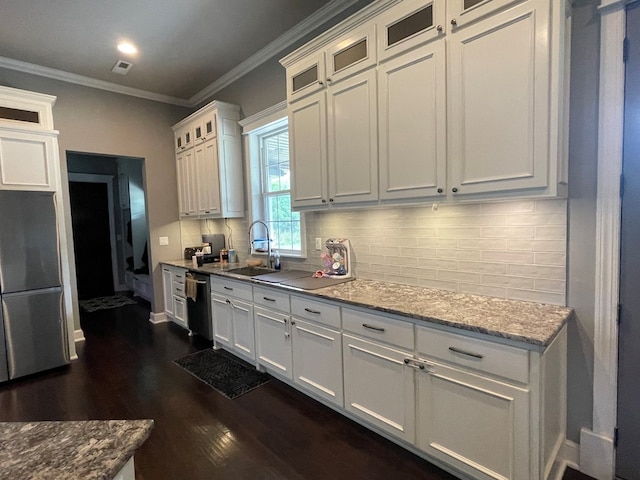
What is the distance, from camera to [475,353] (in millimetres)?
1570

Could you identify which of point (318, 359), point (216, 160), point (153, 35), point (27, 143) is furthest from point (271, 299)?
point (27, 143)

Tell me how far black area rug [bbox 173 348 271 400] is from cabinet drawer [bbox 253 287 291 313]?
2.18 ft

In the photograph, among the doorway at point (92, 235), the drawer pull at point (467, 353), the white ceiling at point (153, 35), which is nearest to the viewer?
the drawer pull at point (467, 353)

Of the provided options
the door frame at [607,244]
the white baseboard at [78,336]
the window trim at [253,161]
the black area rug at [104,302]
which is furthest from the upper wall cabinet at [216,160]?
the door frame at [607,244]

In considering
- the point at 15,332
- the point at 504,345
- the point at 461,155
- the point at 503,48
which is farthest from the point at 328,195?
the point at 15,332

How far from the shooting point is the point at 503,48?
1.67m

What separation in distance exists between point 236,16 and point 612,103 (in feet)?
9.24

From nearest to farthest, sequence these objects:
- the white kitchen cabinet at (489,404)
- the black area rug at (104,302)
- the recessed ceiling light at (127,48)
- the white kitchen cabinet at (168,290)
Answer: the white kitchen cabinet at (489,404) → the recessed ceiling light at (127,48) → the white kitchen cabinet at (168,290) → the black area rug at (104,302)

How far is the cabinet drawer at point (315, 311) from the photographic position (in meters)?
2.24

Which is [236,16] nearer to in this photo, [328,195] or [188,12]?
[188,12]

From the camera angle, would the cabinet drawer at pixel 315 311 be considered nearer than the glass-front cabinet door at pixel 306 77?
Yes

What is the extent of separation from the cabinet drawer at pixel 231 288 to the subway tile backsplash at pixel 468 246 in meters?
0.93

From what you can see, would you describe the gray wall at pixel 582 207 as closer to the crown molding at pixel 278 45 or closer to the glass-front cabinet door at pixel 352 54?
the glass-front cabinet door at pixel 352 54

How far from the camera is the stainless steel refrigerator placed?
10.00 feet
